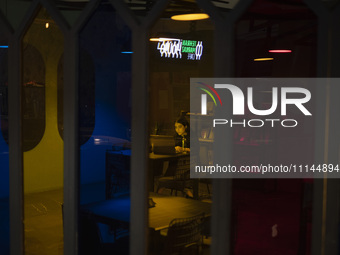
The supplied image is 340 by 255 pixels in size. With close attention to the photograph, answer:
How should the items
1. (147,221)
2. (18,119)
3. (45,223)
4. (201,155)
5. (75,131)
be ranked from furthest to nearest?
(45,223)
(18,119)
(75,131)
(147,221)
(201,155)

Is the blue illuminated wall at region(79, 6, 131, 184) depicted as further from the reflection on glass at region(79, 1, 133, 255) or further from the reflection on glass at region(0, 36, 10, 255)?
the reflection on glass at region(0, 36, 10, 255)

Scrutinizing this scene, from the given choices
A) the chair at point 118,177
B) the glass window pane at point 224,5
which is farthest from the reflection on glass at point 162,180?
the chair at point 118,177

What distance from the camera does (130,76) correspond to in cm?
342

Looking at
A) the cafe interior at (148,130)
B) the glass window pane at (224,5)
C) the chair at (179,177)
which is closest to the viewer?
the cafe interior at (148,130)

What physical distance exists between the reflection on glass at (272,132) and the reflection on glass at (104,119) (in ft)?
3.28

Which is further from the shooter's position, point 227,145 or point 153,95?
point 153,95

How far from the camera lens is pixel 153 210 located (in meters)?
3.88

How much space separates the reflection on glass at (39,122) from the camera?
430cm

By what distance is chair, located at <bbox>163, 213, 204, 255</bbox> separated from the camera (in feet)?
12.2

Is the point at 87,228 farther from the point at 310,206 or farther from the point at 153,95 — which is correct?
the point at 310,206

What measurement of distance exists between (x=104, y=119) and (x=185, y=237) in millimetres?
1329

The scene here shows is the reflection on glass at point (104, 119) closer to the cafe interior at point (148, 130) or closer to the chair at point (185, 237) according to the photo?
the cafe interior at point (148, 130)

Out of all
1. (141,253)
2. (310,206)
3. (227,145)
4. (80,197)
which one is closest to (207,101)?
(227,145)

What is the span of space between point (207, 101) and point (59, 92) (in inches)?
68.4
